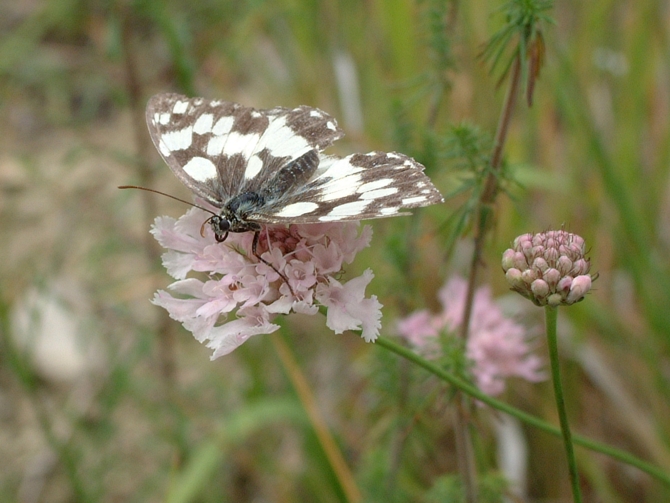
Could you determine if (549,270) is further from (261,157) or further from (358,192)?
(261,157)

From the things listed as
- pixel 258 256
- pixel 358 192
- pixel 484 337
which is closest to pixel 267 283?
pixel 258 256

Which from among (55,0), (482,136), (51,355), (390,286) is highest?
(55,0)

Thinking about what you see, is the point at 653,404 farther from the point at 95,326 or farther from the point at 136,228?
the point at 136,228

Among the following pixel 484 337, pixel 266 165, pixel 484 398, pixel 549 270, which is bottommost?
pixel 484 337

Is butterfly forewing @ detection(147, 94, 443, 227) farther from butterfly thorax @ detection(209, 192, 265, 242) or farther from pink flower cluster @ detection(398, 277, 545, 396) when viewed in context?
pink flower cluster @ detection(398, 277, 545, 396)

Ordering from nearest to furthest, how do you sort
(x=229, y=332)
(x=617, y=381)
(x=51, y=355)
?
(x=229, y=332) → (x=617, y=381) → (x=51, y=355)

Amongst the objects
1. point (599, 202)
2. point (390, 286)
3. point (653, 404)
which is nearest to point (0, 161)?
point (390, 286)
